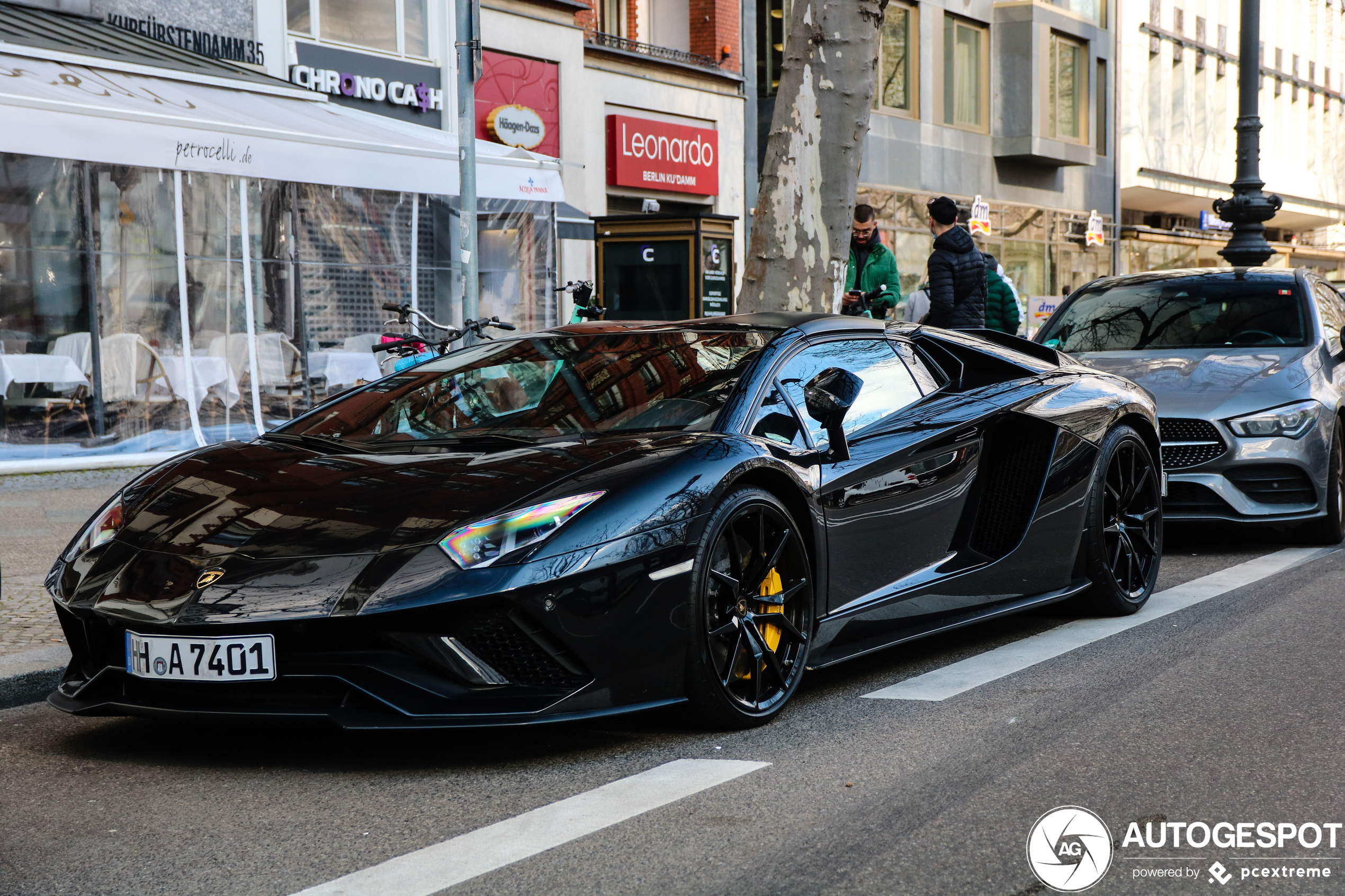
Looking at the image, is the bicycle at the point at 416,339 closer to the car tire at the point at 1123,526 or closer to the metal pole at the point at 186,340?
the car tire at the point at 1123,526

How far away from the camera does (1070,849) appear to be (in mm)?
3275

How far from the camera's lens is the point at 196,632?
388 cm

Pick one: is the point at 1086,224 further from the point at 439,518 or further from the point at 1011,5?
the point at 439,518

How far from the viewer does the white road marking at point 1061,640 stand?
496 centimetres

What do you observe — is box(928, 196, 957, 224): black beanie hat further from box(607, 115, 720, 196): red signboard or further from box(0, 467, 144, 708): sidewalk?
box(607, 115, 720, 196): red signboard

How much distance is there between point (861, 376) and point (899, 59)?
2437 centimetres

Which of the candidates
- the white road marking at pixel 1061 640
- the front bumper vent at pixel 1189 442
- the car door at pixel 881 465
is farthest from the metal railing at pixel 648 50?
the car door at pixel 881 465

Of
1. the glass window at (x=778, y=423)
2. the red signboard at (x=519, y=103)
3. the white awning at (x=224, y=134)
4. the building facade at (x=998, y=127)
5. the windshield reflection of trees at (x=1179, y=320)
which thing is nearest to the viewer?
the glass window at (x=778, y=423)

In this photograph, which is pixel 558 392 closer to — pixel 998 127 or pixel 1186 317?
pixel 1186 317

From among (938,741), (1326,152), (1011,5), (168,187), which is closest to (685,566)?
(938,741)

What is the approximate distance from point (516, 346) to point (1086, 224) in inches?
1257

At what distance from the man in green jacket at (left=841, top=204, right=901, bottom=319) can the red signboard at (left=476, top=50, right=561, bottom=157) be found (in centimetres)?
797

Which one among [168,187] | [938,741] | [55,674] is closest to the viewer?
[938,741]

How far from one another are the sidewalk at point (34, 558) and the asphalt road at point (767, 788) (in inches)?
6.2
